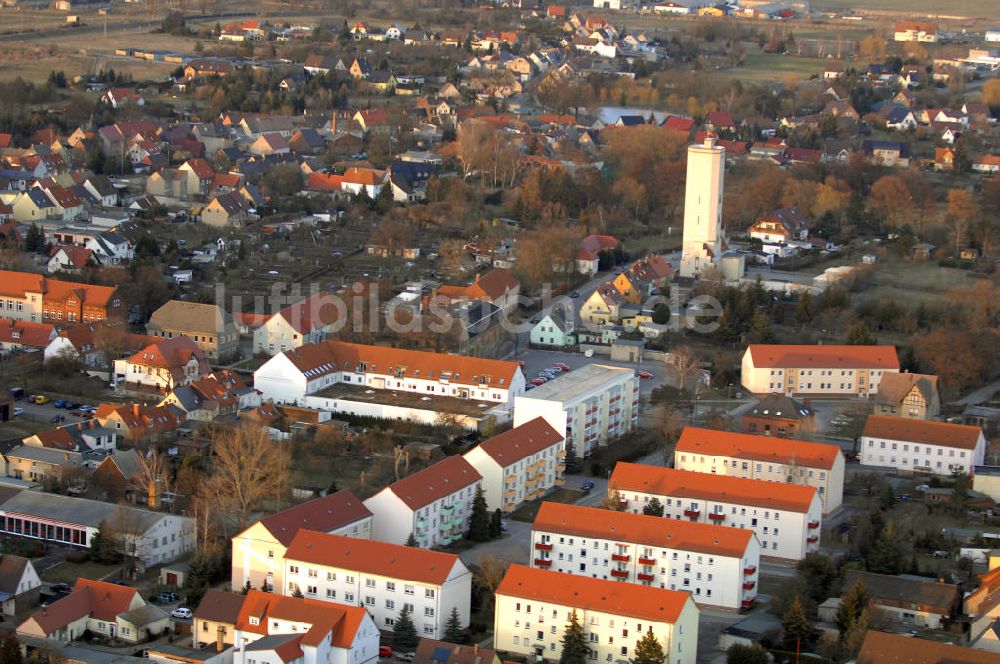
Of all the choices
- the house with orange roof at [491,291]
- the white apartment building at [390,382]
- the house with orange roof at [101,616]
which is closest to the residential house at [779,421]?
the white apartment building at [390,382]

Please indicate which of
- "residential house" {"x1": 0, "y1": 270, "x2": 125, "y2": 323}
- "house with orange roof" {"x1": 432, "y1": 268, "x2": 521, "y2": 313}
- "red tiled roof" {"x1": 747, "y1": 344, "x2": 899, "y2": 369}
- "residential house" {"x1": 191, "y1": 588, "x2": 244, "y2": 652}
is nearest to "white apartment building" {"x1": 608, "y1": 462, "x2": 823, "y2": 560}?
"residential house" {"x1": 191, "y1": 588, "x2": 244, "y2": 652}

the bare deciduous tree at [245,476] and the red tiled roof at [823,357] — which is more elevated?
the bare deciduous tree at [245,476]

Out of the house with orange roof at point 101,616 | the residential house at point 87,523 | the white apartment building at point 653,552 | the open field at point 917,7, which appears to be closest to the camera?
the house with orange roof at point 101,616

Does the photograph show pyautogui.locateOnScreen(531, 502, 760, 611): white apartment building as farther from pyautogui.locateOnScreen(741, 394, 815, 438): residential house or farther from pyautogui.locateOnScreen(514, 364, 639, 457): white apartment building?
pyautogui.locateOnScreen(741, 394, 815, 438): residential house

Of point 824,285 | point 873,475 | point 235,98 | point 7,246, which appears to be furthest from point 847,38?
point 873,475

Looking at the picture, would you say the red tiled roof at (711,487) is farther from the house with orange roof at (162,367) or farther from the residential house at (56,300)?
the residential house at (56,300)

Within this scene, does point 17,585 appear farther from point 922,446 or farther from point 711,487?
point 922,446

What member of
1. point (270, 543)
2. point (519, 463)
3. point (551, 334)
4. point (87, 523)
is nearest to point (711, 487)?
point (519, 463)

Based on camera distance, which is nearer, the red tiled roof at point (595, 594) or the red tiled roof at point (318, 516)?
the red tiled roof at point (595, 594)
